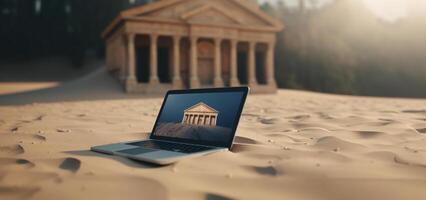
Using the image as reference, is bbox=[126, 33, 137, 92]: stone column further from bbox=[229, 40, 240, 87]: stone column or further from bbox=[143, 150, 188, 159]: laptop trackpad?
bbox=[143, 150, 188, 159]: laptop trackpad

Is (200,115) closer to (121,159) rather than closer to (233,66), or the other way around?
(121,159)

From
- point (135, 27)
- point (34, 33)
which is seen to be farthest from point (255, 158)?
point (34, 33)

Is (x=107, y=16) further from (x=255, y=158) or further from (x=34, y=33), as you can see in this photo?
(x=255, y=158)

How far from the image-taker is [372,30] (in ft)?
118

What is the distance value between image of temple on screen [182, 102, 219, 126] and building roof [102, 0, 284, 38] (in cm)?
1727

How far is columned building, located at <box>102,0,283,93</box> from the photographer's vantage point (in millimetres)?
20281

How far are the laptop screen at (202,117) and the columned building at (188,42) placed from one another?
1684 cm

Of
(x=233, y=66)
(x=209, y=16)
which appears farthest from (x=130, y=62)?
(x=233, y=66)

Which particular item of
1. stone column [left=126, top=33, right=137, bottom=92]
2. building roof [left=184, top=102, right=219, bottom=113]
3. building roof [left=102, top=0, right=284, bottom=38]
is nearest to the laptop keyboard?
building roof [left=184, top=102, right=219, bottom=113]

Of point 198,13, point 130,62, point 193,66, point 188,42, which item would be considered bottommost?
point 193,66

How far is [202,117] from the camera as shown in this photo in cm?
300

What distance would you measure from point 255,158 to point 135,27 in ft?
60.8

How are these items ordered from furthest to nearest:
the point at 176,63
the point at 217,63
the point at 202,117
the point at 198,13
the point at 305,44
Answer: the point at 305,44
the point at 217,63
the point at 176,63
the point at 198,13
the point at 202,117

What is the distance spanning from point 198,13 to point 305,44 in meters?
15.0
